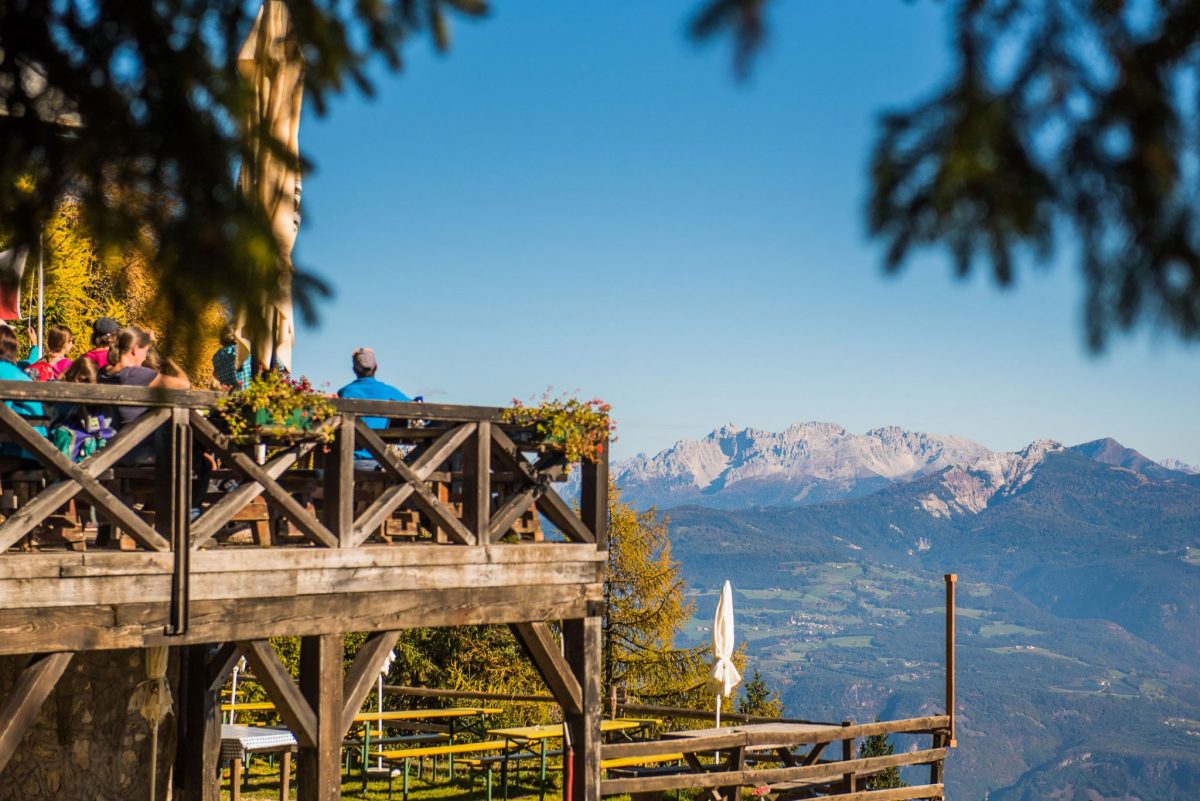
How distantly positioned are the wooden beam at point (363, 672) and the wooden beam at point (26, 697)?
1943 mm

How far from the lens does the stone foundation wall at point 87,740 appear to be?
10766mm

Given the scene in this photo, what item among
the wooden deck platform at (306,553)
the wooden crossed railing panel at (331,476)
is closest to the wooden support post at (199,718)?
the wooden deck platform at (306,553)

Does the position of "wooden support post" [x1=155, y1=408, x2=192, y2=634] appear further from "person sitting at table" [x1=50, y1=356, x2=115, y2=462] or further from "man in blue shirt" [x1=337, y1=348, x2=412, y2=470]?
"man in blue shirt" [x1=337, y1=348, x2=412, y2=470]

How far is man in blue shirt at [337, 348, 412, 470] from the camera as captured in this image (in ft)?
32.6

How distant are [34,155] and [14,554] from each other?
5001 millimetres

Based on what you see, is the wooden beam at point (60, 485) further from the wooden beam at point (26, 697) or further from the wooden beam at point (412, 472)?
the wooden beam at point (412, 472)

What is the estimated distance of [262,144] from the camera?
→ 3383 mm

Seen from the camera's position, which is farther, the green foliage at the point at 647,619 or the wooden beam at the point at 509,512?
the green foliage at the point at 647,619

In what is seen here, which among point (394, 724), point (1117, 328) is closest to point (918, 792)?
point (394, 724)

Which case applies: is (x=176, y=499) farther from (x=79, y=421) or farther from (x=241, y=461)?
(x=79, y=421)

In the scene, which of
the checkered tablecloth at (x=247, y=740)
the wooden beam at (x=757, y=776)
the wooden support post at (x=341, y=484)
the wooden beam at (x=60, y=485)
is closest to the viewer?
the wooden beam at (x=60, y=485)

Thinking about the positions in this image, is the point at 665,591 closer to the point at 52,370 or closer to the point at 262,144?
the point at 52,370

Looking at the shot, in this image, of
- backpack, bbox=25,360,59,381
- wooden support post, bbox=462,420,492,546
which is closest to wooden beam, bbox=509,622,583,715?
wooden support post, bbox=462,420,492,546

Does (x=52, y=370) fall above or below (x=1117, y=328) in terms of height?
above
